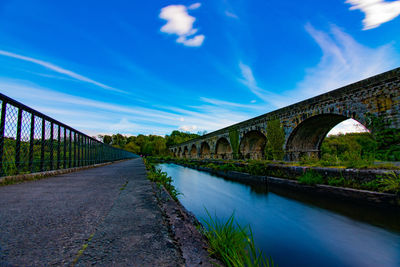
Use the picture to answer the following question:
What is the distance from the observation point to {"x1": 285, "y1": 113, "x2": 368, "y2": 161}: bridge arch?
31.7ft

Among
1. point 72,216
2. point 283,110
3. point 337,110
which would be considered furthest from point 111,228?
point 283,110

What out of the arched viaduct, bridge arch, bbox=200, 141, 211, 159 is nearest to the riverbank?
the arched viaduct

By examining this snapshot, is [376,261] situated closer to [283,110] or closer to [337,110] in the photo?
[337,110]

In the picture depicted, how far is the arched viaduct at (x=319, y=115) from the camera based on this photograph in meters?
6.00

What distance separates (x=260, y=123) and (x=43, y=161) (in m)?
11.3

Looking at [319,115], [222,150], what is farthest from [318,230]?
[222,150]

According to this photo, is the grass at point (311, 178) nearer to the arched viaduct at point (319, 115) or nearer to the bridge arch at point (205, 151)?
the arched viaduct at point (319, 115)

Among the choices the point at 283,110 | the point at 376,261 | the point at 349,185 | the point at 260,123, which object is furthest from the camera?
the point at 260,123

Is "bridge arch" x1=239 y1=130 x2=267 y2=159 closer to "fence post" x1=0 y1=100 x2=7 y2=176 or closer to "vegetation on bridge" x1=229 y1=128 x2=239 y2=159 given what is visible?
"vegetation on bridge" x1=229 y1=128 x2=239 y2=159

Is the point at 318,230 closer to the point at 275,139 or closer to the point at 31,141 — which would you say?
the point at 31,141

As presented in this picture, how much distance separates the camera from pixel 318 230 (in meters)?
3.18

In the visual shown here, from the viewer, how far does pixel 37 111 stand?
5051mm

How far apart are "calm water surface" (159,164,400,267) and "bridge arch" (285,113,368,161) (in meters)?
5.75

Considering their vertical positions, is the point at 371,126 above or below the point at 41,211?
above
